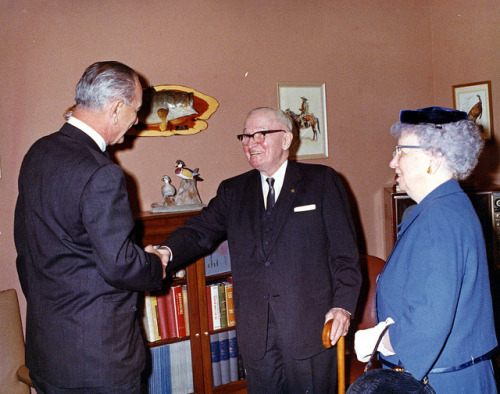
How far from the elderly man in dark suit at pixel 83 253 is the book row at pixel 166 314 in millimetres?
918

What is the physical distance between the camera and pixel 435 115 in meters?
1.57

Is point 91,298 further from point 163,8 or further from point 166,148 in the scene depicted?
point 163,8

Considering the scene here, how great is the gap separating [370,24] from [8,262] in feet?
10.7

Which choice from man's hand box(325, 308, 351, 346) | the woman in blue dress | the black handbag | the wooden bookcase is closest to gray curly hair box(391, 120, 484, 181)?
the woman in blue dress

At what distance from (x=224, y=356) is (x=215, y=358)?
6 cm

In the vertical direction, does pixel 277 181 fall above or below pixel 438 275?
above

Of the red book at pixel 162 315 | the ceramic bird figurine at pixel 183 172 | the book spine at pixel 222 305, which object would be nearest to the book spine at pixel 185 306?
the red book at pixel 162 315

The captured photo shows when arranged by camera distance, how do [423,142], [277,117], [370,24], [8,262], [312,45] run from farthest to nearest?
[370,24] → [312,45] → [8,262] → [277,117] → [423,142]

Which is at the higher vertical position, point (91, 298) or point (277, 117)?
point (277, 117)

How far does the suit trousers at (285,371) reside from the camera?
213 centimetres

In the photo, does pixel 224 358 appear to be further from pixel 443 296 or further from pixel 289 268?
pixel 443 296

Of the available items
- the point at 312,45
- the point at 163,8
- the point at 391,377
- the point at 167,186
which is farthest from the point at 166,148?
the point at 391,377

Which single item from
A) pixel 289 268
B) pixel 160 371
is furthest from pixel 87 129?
pixel 160 371

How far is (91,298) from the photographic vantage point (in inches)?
→ 64.5
